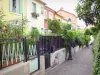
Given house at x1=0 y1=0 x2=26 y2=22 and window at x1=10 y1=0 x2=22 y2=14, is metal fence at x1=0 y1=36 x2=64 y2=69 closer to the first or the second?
house at x1=0 y1=0 x2=26 y2=22

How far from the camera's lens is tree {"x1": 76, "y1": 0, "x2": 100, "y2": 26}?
579 inches

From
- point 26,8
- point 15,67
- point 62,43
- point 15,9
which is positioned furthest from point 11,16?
point 15,67

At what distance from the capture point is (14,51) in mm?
7840

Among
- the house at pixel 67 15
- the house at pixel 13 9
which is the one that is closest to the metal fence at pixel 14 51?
the house at pixel 13 9

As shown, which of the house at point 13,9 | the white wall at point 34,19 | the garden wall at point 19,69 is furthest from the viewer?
the white wall at point 34,19

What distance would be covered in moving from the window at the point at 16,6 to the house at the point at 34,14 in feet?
6.17

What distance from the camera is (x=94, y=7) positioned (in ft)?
48.8

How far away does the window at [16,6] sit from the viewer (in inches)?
671

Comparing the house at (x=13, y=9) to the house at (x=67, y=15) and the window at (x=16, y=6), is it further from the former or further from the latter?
the house at (x=67, y=15)

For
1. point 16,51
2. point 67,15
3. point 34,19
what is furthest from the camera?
point 67,15

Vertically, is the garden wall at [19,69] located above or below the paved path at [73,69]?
above

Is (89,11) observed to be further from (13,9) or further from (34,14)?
(34,14)

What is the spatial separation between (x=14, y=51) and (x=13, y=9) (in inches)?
401

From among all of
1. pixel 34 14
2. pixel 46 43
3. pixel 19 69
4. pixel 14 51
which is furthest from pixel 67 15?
pixel 19 69
